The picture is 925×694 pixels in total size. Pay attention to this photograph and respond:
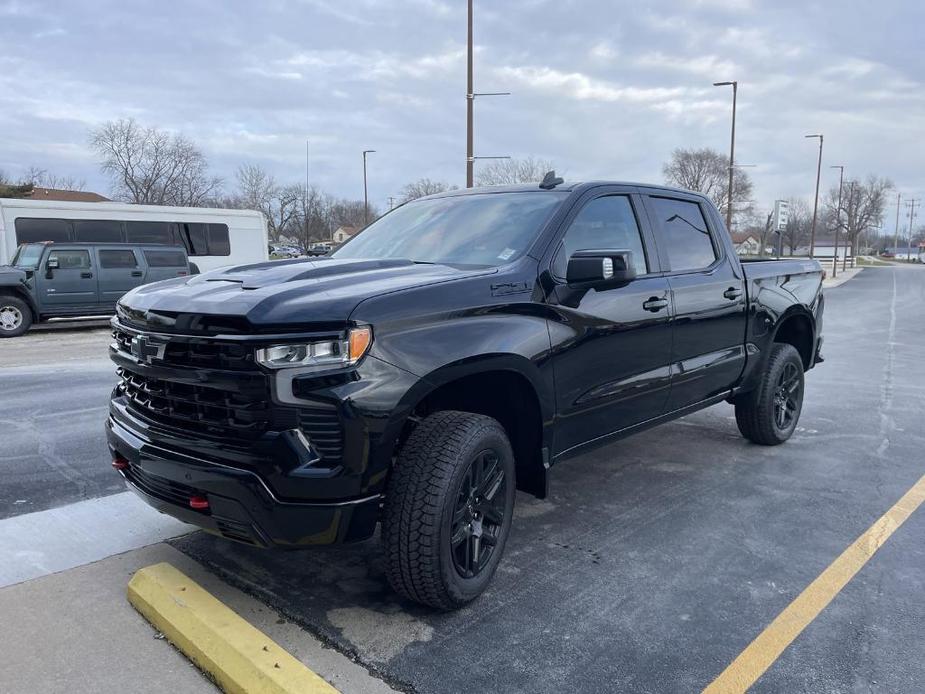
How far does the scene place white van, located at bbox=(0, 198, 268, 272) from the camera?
16.5m

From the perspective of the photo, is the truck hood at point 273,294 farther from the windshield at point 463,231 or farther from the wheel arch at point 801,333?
the wheel arch at point 801,333

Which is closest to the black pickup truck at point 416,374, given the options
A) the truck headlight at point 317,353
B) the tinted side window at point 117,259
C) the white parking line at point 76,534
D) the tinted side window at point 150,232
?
the truck headlight at point 317,353

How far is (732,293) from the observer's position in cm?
486

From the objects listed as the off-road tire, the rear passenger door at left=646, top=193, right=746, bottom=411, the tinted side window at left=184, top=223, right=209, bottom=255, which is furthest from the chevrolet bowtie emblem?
the tinted side window at left=184, top=223, right=209, bottom=255

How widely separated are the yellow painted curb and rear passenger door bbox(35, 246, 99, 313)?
1279 cm

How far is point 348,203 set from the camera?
8106 cm

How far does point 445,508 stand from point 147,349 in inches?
53.7

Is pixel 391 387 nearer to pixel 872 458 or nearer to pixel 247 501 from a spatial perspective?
pixel 247 501

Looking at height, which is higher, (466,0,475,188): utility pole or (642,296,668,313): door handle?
(466,0,475,188): utility pole

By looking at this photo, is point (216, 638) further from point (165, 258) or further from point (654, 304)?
point (165, 258)

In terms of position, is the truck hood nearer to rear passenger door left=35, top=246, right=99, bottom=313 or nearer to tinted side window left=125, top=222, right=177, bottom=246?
rear passenger door left=35, top=246, right=99, bottom=313

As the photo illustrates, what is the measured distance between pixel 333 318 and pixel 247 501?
737mm

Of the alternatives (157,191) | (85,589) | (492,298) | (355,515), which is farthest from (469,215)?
(157,191)

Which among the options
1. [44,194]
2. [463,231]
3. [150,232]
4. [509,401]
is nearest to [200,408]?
[509,401]
